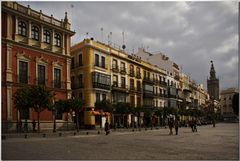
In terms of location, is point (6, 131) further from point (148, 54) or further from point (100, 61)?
point (148, 54)

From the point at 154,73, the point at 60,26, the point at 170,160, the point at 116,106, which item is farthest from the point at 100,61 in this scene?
the point at 170,160

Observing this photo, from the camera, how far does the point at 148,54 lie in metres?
71.6

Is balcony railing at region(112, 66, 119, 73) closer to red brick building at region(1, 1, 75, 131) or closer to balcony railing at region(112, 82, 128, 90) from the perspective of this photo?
balcony railing at region(112, 82, 128, 90)

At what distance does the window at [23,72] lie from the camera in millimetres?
32562

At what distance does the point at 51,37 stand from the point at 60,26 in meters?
1.92

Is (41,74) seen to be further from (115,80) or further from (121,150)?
(121,150)

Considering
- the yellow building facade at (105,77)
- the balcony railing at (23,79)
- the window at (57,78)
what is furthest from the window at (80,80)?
the balcony railing at (23,79)

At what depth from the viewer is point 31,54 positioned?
3381cm

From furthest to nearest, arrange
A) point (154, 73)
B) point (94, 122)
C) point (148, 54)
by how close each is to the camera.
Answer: point (148, 54) < point (154, 73) < point (94, 122)

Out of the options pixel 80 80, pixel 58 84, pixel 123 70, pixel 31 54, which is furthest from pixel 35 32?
pixel 123 70

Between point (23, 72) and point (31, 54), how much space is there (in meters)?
2.17

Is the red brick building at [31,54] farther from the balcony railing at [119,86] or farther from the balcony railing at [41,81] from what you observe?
the balcony railing at [119,86]

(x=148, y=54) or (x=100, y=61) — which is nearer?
(x=100, y=61)

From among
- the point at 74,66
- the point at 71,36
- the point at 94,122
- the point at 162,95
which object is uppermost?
the point at 71,36
